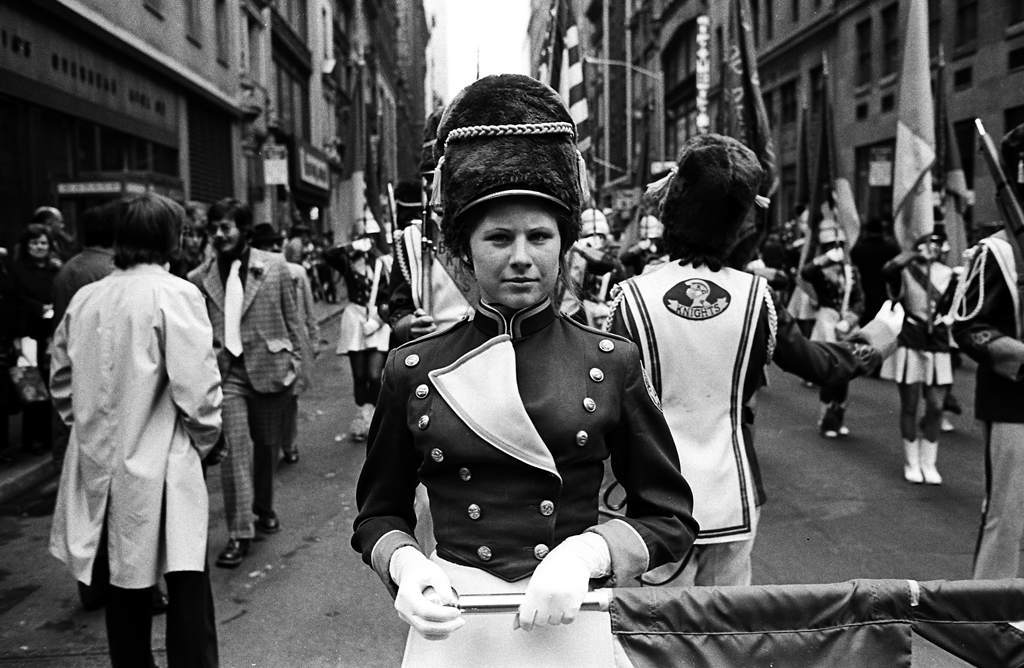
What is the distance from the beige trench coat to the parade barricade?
2.47 meters

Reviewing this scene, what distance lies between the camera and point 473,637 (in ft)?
6.01

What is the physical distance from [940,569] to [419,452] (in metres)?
4.77

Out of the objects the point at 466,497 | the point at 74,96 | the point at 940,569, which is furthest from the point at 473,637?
the point at 74,96

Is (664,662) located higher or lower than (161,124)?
lower

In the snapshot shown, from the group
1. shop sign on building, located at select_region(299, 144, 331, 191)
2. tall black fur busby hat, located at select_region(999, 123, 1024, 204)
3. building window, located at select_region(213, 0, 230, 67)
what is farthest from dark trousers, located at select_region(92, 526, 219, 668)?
shop sign on building, located at select_region(299, 144, 331, 191)

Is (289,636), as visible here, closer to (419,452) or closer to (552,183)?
(419,452)

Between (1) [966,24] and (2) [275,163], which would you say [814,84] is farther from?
(2) [275,163]

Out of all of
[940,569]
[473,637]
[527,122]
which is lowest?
[940,569]

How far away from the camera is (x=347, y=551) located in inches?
248

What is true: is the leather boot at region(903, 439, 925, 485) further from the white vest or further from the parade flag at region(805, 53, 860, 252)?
Result: the white vest

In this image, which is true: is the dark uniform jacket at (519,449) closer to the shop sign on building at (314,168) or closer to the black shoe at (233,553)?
the black shoe at (233,553)

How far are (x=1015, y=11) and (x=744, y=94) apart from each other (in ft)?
54.3

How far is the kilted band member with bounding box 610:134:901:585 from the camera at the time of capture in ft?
11.0

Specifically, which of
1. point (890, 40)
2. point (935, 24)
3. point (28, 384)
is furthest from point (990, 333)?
point (890, 40)
